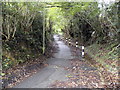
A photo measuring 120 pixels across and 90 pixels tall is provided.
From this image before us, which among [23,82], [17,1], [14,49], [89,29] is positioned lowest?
[23,82]

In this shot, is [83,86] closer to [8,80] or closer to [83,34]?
[8,80]

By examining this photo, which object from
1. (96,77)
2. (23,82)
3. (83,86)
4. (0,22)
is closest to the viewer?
(83,86)

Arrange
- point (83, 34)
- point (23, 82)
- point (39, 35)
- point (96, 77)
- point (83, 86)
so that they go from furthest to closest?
1. point (83, 34)
2. point (39, 35)
3. point (96, 77)
4. point (23, 82)
5. point (83, 86)

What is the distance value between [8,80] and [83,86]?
2.69 metres

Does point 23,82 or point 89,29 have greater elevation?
point 89,29

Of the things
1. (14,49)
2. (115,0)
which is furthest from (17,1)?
(115,0)

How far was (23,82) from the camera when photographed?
433 cm

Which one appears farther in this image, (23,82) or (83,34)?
(83,34)

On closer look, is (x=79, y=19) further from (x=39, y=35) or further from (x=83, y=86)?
(x=83, y=86)

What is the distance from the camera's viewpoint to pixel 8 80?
4.36 metres

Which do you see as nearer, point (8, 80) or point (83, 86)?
point (83, 86)

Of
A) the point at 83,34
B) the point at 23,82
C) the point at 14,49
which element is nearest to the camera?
the point at 23,82

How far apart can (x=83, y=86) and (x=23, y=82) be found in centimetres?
213

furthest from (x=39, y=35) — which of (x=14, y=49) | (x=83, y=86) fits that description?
(x=83, y=86)
